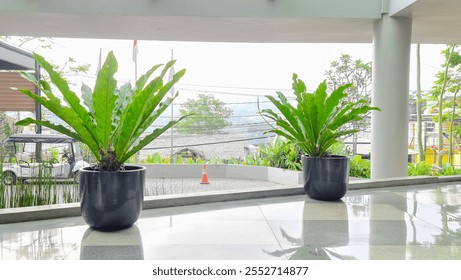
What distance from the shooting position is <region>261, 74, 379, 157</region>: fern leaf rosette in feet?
13.6

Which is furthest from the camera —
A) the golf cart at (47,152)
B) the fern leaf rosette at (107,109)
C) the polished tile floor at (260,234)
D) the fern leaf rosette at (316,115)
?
the golf cart at (47,152)

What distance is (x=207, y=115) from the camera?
12.5 m

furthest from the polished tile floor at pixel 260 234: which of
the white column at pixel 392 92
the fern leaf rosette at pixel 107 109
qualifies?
the white column at pixel 392 92

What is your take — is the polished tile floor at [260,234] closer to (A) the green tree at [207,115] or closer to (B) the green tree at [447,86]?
(B) the green tree at [447,86]

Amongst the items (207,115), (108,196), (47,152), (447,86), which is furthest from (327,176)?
(447,86)

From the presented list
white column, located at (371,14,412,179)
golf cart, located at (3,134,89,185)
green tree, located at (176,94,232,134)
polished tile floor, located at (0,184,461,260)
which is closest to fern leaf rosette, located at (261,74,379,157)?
polished tile floor, located at (0,184,461,260)

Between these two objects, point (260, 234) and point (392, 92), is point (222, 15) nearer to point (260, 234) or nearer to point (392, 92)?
point (392, 92)

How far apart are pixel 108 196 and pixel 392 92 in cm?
494

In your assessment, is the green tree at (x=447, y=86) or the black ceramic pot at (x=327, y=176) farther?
the green tree at (x=447, y=86)

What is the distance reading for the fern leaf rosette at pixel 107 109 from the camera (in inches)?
111

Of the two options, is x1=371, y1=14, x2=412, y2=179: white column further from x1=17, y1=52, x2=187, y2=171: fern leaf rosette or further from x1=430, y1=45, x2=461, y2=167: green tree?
x1=430, y1=45, x2=461, y2=167: green tree

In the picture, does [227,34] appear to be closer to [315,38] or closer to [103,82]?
[315,38]

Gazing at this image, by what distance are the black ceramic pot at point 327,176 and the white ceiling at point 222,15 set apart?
2.82 metres

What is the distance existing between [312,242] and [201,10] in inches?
178
